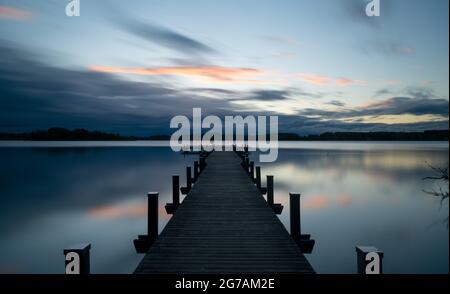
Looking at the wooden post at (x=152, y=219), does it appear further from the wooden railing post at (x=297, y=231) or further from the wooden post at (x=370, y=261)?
the wooden post at (x=370, y=261)

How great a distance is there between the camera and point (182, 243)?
6129 mm

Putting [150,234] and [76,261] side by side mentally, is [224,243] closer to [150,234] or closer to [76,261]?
[150,234]

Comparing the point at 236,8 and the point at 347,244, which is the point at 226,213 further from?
the point at 236,8

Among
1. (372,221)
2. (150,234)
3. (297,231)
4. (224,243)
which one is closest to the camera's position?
(224,243)

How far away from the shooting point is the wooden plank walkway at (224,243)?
5.13 m

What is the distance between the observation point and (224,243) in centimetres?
612

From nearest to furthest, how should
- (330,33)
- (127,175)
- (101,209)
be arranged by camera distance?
(330,33) → (101,209) → (127,175)

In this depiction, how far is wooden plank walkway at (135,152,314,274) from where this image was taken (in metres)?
5.13

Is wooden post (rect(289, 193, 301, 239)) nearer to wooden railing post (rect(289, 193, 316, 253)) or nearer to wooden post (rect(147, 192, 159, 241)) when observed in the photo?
wooden railing post (rect(289, 193, 316, 253))

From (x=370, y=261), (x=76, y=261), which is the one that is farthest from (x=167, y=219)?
(x=370, y=261)

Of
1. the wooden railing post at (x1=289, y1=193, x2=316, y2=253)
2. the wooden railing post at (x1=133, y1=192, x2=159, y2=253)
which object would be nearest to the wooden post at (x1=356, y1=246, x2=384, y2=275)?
the wooden railing post at (x1=289, y1=193, x2=316, y2=253)
